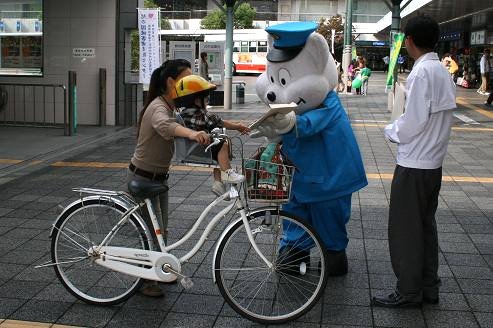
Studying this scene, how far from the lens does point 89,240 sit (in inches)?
152

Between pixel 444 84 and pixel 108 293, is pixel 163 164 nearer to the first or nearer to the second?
pixel 108 293

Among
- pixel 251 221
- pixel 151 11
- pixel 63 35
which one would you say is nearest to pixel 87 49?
pixel 63 35

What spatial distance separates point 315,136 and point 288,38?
0.71m

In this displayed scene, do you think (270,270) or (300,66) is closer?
(270,270)

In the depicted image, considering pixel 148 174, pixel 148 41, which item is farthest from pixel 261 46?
pixel 148 174

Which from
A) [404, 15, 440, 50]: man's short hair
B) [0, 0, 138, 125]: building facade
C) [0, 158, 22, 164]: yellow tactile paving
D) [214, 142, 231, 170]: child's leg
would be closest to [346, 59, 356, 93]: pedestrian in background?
[0, 0, 138, 125]: building facade

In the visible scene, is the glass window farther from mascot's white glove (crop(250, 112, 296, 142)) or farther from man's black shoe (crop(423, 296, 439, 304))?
man's black shoe (crop(423, 296, 439, 304))

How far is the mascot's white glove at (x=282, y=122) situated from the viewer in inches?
139

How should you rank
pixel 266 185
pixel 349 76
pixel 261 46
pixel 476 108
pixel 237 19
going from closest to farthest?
pixel 266 185, pixel 476 108, pixel 349 76, pixel 261 46, pixel 237 19

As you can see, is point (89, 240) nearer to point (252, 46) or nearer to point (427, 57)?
point (427, 57)

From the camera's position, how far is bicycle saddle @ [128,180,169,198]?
3.77 meters

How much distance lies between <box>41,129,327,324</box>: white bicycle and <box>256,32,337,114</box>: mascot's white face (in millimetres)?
836

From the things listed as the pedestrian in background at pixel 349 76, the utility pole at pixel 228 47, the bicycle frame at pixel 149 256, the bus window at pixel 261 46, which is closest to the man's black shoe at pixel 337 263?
the bicycle frame at pixel 149 256

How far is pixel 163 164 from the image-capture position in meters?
3.98
